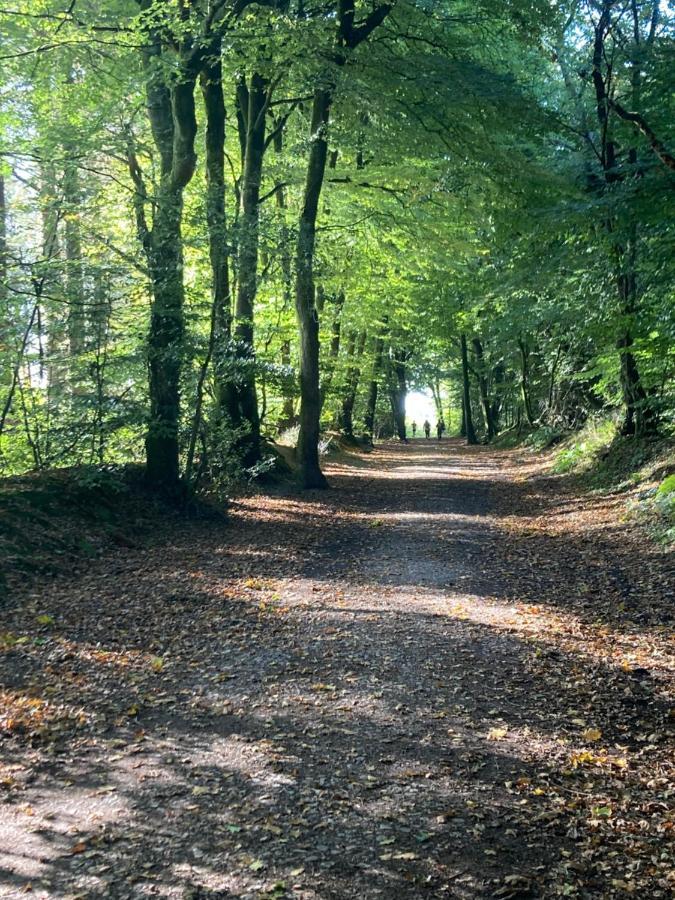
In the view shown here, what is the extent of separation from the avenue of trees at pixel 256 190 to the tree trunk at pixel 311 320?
53 millimetres

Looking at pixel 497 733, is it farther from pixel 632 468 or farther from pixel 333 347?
pixel 333 347

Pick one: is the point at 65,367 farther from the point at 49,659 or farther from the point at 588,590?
the point at 588,590

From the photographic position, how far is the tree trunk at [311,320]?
48.2 ft

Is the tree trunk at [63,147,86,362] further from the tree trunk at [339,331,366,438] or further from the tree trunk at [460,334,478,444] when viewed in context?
the tree trunk at [460,334,478,444]

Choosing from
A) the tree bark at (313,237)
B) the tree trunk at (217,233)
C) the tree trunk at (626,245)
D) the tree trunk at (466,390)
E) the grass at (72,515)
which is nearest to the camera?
the grass at (72,515)

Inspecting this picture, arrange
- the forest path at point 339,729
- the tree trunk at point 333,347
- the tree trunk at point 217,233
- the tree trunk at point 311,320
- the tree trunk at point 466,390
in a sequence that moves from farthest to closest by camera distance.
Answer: the tree trunk at point 466,390 → the tree trunk at point 333,347 → the tree trunk at point 311,320 → the tree trunk at point 217,233 → the forest path at point 339,729

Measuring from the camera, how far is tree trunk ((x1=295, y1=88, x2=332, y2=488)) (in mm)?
14680

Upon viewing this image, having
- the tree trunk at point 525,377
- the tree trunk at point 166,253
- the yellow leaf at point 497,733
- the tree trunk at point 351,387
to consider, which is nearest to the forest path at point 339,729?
the yellow leaf at point 497,733

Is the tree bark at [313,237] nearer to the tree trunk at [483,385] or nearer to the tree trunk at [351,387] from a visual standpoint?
the tree trunk at [351,387]

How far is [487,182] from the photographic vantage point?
13.0 m

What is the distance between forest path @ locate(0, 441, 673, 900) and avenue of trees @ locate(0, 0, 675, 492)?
3.32m

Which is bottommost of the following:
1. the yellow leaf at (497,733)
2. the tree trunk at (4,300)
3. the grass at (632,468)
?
the yellow leaf at (497,733)

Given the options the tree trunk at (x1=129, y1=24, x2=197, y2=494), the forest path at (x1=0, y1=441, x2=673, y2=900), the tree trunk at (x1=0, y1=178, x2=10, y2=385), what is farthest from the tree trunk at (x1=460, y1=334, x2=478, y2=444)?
the tree trunk at (x1=0, y1=178, x2=10, y2=385)

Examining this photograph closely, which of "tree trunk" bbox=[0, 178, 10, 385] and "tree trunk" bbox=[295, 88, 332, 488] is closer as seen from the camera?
"tree trunk" bbox=[0, 178, 10, 385]
